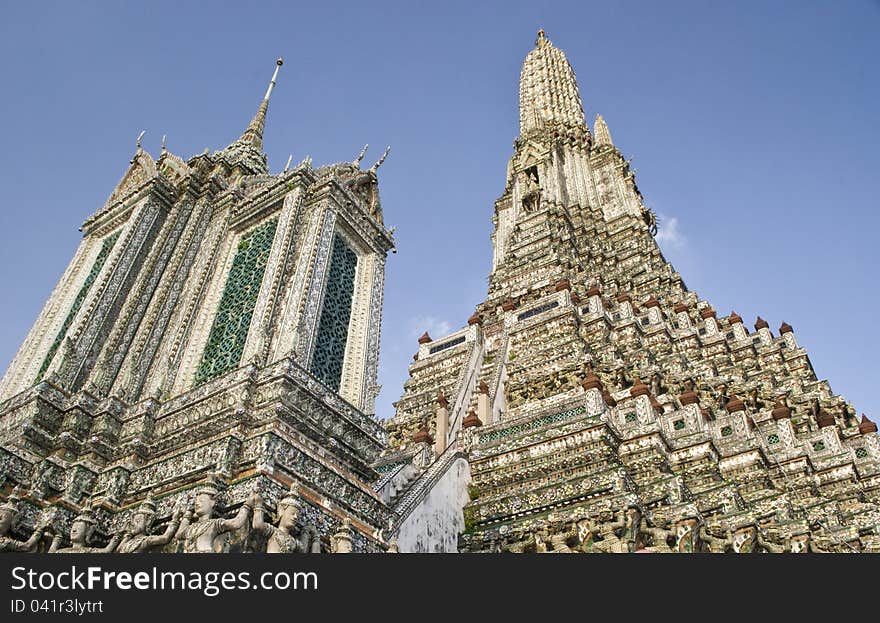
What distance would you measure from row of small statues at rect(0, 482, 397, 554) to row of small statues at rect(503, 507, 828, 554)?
355cm

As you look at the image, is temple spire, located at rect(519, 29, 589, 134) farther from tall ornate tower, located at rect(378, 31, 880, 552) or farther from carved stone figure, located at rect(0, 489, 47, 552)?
carved stone figure, located at rect(0, 489, 47, 552)

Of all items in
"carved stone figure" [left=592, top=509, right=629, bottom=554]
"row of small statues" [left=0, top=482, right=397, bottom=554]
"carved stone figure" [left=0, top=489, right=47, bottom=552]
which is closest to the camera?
"row of small statues" [left=0, top=482, right=397, bottom=554]

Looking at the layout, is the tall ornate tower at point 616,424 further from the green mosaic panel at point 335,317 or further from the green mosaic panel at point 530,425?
the green mosaic panel at point 335,317

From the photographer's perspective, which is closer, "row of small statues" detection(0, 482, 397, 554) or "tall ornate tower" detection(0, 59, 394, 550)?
"row of small statues" detection(0, 482, 397, 554)

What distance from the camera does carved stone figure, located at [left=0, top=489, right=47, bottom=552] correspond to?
19.0 feet

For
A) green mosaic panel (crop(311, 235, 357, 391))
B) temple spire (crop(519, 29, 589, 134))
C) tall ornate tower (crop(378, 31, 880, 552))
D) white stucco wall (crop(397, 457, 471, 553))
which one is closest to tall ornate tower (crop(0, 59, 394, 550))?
green mosaic panel (crop(311, 235, 357, 391))

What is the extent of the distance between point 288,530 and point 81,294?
5.63 m

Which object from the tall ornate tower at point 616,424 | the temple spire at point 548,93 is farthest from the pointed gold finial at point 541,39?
the tall ornate tower at point 616,424

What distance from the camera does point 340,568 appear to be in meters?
4.32

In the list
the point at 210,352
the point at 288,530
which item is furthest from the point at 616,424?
the point at 288,530

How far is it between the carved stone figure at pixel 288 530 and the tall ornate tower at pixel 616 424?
335 centimetres

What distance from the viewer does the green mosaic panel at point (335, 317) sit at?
786 cm

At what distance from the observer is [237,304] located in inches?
344

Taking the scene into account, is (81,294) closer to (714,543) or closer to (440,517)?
(440,517)
